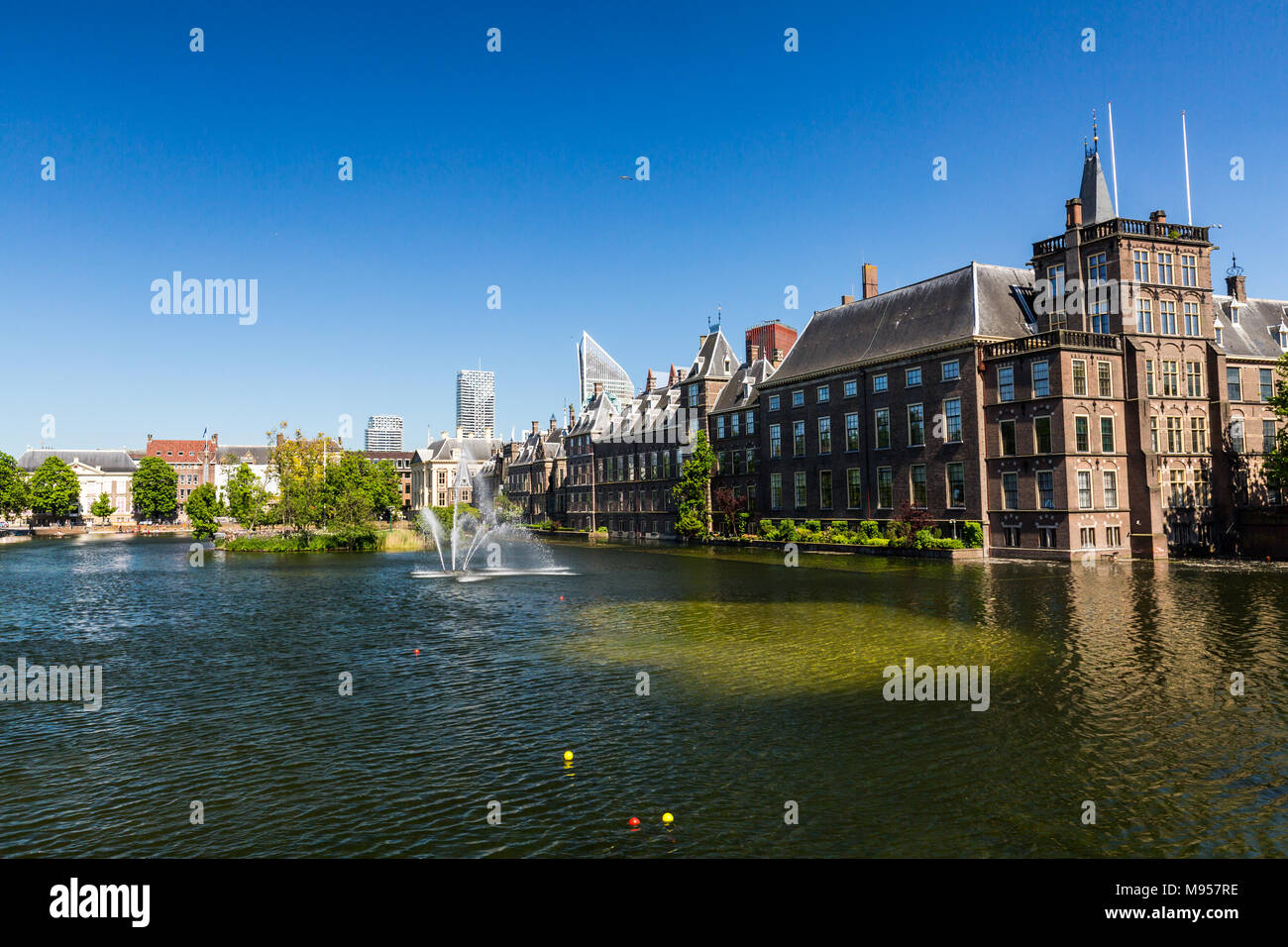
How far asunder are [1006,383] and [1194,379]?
12.2 metres

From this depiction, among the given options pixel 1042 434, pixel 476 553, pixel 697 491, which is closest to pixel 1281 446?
pixel 1042 434

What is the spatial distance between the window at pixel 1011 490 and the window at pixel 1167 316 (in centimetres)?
1319

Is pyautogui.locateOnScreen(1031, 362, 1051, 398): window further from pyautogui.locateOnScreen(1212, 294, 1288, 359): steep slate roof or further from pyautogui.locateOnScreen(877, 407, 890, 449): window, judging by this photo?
pyautogui.locateOnScreen(1212, 294, 1288, 359): steep slate roof

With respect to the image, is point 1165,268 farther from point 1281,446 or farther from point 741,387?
point 741,387

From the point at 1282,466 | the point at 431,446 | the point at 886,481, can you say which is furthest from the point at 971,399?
the point at 431,446

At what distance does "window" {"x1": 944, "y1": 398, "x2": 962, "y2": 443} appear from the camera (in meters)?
57.5

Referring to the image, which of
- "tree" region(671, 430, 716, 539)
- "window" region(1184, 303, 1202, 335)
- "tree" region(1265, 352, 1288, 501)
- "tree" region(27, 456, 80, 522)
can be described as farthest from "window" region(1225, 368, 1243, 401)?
"tree" region(27, 456, 80, 522)

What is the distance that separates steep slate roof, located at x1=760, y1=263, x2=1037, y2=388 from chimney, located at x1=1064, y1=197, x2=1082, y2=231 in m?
5.44

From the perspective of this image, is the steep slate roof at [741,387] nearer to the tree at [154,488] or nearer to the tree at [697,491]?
the tree at [697,491]

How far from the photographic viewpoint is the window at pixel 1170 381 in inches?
2104
